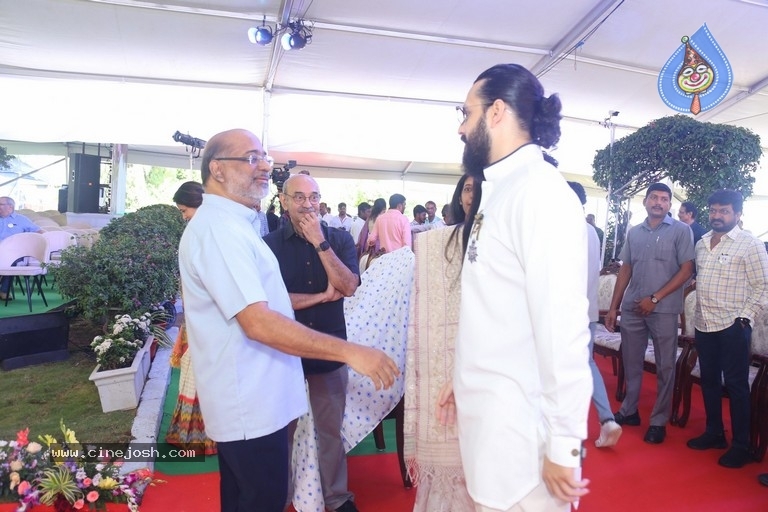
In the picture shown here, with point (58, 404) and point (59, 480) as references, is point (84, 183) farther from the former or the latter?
point (59, 480)

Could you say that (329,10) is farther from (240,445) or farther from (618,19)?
(240,445)

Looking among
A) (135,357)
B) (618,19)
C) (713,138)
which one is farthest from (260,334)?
(618,19)

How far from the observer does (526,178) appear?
1.35 meters

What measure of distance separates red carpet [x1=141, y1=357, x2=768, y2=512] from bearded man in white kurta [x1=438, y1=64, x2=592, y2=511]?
1830 mm

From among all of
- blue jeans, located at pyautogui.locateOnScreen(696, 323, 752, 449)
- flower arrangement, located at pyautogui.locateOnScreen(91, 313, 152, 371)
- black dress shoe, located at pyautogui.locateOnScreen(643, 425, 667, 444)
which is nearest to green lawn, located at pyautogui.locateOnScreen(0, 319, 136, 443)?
flower arrangement, located at pyautogui.locateOnScreen(91, 313, 152, 371)

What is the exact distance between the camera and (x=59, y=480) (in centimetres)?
270

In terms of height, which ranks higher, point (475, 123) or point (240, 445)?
point (475, 123)

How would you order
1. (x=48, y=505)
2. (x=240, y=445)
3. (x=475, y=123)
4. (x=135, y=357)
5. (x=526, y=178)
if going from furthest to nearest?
(x=135, y=357) < (x=48, y=505) < (x=240, y=445) < (x=475, y=123) < (x=526, y=178)

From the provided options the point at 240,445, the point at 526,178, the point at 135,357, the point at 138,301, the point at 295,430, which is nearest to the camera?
the point at 526,178

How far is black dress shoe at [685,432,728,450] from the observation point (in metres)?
3.79

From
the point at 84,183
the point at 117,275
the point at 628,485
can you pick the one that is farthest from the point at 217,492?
the point at 84,183

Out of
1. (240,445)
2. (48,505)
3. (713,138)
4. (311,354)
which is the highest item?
(713,138)

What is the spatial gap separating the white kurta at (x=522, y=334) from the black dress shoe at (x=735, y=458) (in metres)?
2.94

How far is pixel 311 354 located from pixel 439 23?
26.9 ft
